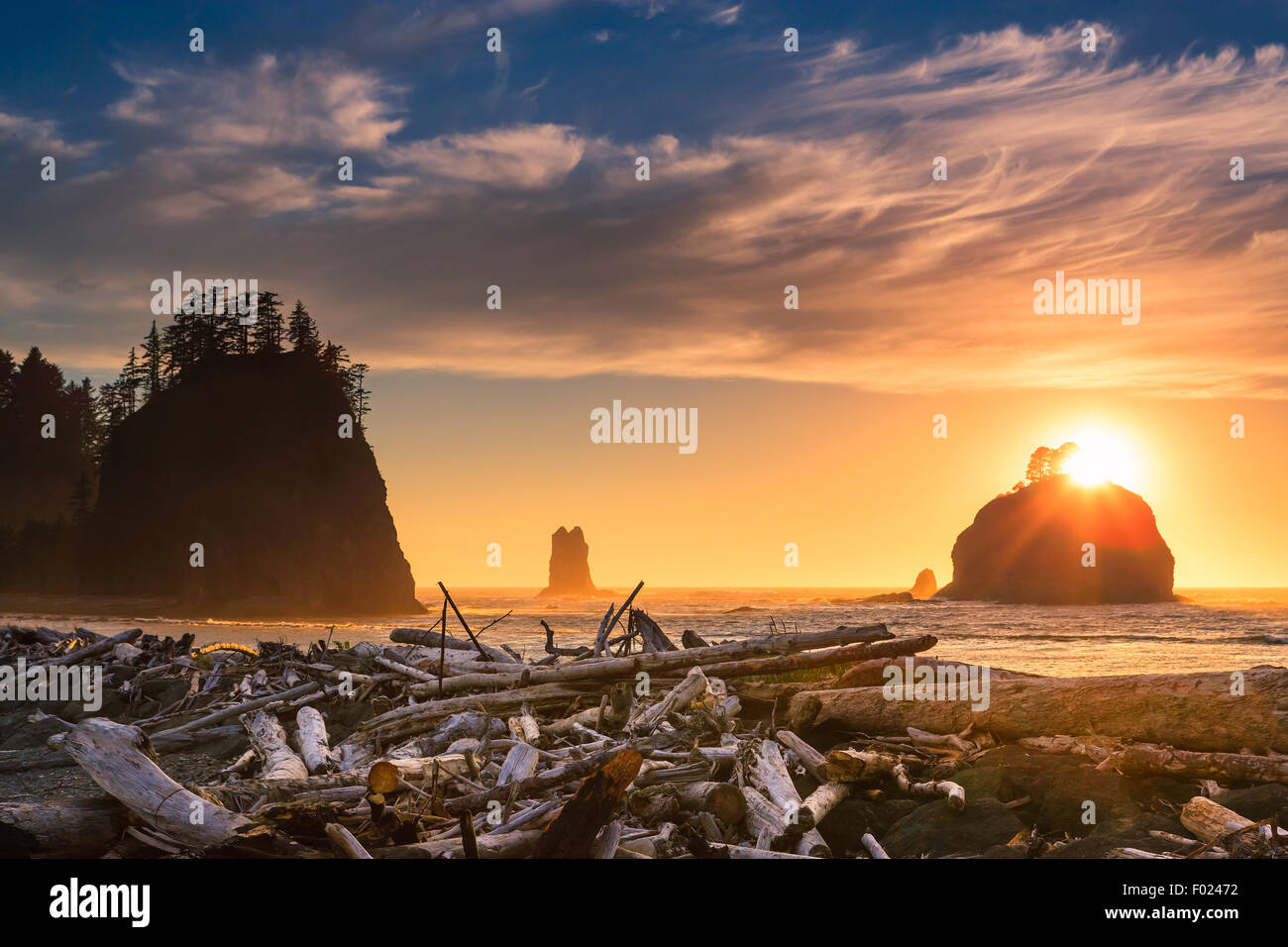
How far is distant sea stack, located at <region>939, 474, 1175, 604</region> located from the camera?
90.1m

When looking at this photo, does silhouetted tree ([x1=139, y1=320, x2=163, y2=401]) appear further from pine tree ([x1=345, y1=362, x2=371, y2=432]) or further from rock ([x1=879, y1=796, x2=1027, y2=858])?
rock ([x1=879, y1=796, x2=1027, y2=858])

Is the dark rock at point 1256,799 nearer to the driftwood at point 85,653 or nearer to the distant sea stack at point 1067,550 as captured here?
the driftwood at point 85,653

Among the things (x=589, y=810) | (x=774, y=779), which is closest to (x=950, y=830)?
(x=774, y=779)

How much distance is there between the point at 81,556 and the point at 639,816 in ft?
294

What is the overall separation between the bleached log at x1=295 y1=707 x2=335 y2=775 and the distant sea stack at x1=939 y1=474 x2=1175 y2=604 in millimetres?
90141

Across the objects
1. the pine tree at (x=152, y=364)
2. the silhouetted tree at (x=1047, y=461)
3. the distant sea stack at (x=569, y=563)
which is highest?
the pine tree at (x=152, y=364)

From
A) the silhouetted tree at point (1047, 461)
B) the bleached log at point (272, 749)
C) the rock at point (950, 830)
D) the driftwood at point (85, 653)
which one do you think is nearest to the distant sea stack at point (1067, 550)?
the silhouetted tree at point (1047, 461)

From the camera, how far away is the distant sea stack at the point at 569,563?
577 ft

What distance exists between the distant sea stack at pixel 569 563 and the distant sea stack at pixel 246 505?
3542 inches

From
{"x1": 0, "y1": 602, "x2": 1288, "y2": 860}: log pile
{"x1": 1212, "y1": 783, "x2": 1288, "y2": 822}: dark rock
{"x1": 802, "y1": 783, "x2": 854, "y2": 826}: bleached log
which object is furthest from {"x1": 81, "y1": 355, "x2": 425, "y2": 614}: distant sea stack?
{"x1": 1212, "y1": 783, "x2": 1288, "y2": 822}: dark rock

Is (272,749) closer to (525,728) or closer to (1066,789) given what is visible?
(525,728)
